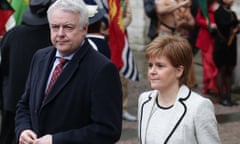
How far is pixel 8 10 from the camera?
24.1ft

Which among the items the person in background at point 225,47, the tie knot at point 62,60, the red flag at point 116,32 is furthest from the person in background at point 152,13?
the tie knot at point 62,60

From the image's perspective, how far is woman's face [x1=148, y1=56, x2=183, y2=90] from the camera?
372 cm

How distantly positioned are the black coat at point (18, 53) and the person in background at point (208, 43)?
471cm

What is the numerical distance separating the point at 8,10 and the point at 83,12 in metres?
3.70

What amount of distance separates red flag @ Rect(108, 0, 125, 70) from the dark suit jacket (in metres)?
4.37

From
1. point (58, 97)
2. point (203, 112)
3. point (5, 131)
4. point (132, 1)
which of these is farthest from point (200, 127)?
point (132, 1)

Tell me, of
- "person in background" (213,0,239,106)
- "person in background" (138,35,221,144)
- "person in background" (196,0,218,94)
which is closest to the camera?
"person in background" (138,35,221,144)

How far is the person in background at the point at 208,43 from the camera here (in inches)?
394

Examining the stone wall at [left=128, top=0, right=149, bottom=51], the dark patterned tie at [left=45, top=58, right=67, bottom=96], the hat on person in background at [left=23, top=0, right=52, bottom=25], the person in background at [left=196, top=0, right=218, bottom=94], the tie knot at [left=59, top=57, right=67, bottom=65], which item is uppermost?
the tie knot at [left=59, top=57, right=67, bottom=65]

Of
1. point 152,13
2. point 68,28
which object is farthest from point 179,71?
point 152,13

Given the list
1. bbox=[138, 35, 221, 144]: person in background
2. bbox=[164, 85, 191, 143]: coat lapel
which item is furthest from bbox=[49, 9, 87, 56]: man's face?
bbox=[164, 85, 191, 143]: coat lapel

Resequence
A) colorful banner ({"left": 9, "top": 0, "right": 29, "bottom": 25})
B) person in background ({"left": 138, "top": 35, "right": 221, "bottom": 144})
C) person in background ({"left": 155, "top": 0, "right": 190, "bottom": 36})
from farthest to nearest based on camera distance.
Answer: person in background ({"left": 155, "top": 0, "right": 190, "bottom": 36}), colorful banner ({"left": 9, "top": 0, "right": 29, "bottom": 25}), person in background ({"left": 138, "top": 35, "right": 221, "bottom": 144})

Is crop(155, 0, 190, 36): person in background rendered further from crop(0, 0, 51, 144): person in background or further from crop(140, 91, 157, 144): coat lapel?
crop(140, 91, 157, 144): coat lapel

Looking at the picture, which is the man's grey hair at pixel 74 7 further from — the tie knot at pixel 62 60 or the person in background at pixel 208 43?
the person in background at pixel 208 43
